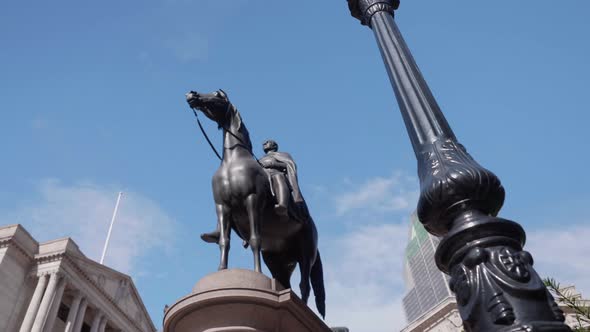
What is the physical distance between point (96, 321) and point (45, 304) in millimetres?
6249

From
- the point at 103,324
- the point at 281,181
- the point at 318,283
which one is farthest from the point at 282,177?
the point at 103,324

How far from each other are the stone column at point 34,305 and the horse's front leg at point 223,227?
3141cm

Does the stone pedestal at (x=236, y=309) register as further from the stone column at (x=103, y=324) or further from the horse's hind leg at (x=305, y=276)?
the stone column at (x=103, y=324)

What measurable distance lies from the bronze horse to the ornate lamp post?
8.59ft

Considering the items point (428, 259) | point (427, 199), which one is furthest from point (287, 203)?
point (428, 259)

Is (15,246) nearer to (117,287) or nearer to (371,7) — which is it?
(117,287)

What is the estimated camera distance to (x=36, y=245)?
118 ft

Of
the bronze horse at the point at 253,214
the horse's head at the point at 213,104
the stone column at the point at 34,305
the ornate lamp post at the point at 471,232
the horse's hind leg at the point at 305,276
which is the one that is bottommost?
the ornate lamp post at the point at 471,232

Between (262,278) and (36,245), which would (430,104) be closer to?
(262,278)

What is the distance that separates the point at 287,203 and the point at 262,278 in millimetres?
1506

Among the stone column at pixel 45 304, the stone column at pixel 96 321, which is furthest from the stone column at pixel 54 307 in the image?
the stone column at pixel 96 321

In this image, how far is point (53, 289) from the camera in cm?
3384

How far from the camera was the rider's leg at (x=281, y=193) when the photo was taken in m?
6.30

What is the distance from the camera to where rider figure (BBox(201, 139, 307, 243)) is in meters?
6.32
